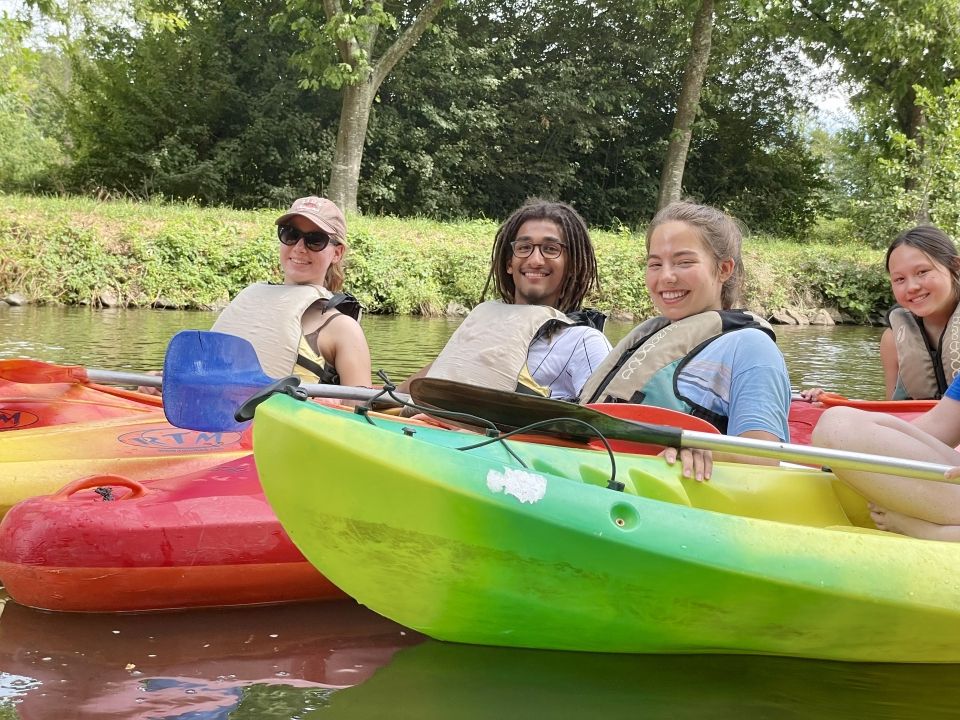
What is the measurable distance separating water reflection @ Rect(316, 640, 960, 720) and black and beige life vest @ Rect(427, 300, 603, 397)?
94 cm

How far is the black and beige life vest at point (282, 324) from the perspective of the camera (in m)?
3.27

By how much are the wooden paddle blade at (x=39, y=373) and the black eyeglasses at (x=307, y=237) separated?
88cm

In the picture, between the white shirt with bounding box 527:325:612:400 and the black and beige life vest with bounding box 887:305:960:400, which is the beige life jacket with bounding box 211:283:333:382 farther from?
the black and beige life vest with bounding box 887:305:960:400

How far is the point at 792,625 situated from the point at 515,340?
1.22m

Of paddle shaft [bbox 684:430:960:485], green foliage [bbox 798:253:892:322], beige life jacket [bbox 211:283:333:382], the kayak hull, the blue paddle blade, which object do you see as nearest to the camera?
paddle shaft [bbox 684:430:960:485]

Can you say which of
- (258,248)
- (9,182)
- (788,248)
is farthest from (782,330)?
(9,182)

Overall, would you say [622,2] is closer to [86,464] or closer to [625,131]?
[625,131]

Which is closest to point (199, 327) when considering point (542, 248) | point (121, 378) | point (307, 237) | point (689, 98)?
point (121, 378)

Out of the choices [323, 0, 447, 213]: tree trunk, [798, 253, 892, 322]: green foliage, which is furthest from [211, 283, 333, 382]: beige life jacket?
[798, 253, 892, 322]: green foliage

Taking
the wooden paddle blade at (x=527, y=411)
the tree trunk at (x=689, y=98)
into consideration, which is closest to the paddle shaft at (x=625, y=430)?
the wooden paddle blade at (x=527, y=411)

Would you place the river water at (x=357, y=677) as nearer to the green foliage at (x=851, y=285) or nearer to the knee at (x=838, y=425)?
the knee at (x=838, y=425)

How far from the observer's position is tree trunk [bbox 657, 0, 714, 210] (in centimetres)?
1611

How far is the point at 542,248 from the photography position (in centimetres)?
314

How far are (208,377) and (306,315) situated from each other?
33.4 inches
